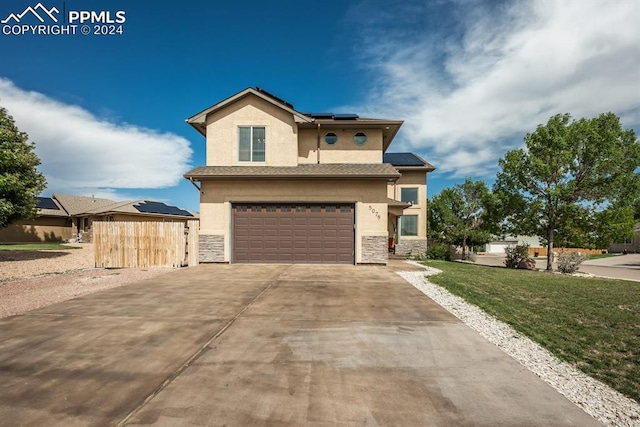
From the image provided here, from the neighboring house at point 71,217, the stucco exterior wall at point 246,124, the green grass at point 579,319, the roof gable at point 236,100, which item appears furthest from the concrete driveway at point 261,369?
the neighboring house at point 71,217

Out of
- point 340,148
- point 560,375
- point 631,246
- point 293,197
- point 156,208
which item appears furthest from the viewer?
point 631,246

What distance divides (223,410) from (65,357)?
9.01 ft

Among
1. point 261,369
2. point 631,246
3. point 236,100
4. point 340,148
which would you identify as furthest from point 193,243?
point 631,246

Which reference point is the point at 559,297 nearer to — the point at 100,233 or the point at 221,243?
the point at 221,243

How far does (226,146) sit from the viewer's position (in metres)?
14.2

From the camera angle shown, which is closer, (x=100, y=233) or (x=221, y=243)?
(x=100, y=233)

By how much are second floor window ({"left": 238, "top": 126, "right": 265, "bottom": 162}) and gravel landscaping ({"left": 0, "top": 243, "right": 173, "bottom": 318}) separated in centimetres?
635

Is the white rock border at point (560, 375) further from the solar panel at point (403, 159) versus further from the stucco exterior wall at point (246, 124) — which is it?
the solar panel at point (403, 159)

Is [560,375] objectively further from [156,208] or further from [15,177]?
[156,208]

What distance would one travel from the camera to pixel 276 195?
13.5 metres

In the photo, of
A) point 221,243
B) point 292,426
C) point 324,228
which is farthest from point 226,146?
point 292,426

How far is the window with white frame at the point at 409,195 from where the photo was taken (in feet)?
72.5

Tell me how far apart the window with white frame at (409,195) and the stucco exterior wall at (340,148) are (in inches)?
324

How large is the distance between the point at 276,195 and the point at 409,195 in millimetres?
12426
